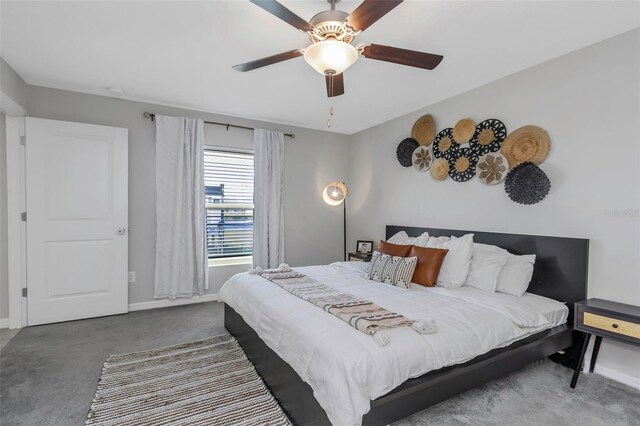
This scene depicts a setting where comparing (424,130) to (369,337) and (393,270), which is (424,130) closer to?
(393,270)

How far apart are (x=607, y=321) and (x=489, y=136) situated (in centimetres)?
180

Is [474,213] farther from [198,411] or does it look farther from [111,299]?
[111,299]

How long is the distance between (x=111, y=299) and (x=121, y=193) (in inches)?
48.1

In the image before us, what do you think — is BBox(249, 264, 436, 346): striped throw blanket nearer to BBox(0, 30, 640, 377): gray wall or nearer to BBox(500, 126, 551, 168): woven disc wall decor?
BBox(0, 30, 640, 377): gray wall

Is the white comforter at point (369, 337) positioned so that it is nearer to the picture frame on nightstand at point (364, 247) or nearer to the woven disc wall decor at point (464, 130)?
the woven disc wall decor at point (464, 130)

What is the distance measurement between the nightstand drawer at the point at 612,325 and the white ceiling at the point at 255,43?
→ 6.60 ft

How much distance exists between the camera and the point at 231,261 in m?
4.38

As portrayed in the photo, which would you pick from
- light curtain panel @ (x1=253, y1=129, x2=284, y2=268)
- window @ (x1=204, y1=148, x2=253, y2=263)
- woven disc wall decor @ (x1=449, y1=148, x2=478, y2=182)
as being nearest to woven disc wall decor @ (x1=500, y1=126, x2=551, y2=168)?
woven disc wall decor @ (x1=449, y1=148, x2=478, y2=182)

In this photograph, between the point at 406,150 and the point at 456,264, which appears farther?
the point at 406,150

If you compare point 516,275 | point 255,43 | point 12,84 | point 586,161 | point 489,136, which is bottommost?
point 516,275

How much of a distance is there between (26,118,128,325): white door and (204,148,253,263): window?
3.29 feet

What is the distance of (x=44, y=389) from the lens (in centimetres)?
214

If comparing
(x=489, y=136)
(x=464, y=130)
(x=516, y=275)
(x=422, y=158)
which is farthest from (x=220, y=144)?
(x=516, y=275)

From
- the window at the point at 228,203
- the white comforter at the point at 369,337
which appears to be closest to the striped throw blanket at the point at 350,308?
the white comforter at the point at 369,337
